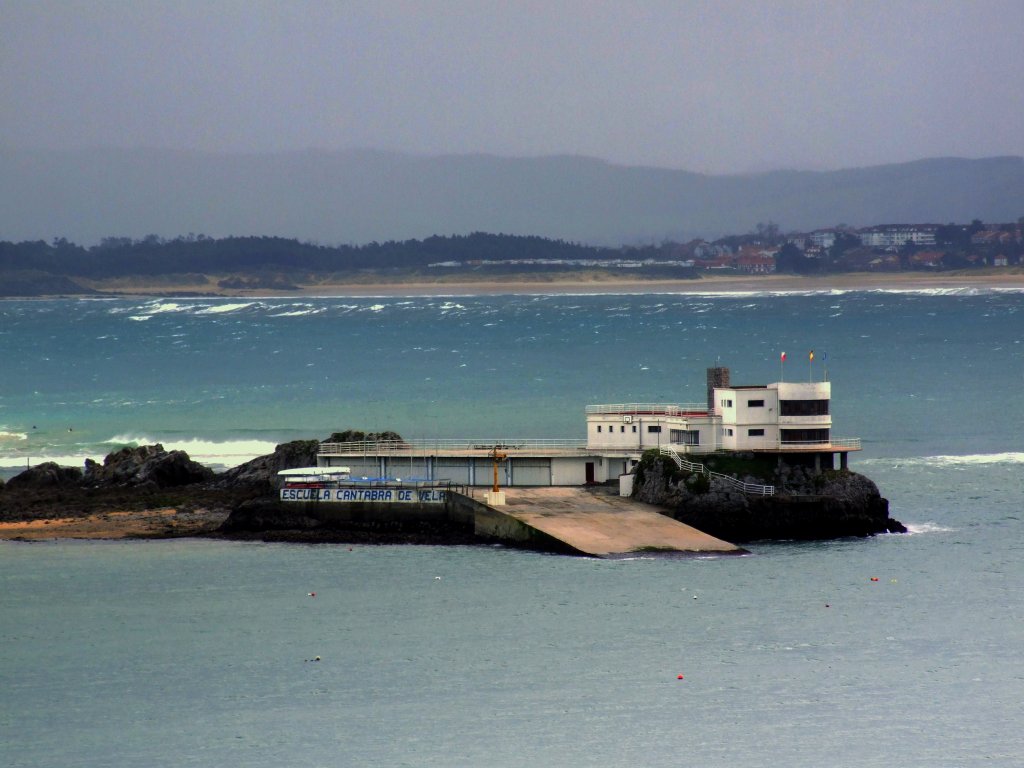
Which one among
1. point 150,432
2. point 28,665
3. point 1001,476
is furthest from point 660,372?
point 28,665

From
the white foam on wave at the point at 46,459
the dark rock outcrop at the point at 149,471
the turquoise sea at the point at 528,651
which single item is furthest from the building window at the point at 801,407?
the white foam on wave at the point at 46,459

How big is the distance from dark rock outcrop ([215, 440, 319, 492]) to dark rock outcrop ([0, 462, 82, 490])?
661 cm

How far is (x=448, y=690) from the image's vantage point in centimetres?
5394

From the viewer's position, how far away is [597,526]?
72.4 meters

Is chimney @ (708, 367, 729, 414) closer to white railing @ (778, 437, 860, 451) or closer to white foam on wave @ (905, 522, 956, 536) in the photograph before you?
white railing @ (778, 437, 860, 451)

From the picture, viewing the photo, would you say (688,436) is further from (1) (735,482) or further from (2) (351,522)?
(2) (351,522)

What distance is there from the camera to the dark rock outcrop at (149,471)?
292 ft

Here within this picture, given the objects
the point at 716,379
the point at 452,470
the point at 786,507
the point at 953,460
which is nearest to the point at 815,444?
the point at 786,507

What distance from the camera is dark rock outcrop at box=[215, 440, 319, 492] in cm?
8468

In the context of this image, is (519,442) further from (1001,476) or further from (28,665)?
(28,665)

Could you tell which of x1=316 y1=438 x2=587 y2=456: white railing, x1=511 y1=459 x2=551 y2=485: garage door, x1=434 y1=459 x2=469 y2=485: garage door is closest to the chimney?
x1=316 y1=438 x2=587 y2=456: white railing

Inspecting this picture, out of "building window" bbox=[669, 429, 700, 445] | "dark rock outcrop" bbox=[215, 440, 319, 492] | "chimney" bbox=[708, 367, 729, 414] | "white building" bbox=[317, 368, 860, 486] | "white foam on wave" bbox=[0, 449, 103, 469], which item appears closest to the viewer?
"white building" bbox=[317, 368, 860, 486]

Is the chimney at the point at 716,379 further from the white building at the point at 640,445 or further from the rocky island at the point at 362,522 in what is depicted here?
the rocky island at the point at 362,522

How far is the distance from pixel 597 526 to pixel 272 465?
781 inches
